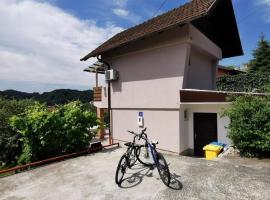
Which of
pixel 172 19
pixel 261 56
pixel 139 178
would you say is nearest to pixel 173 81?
pixel 172 19

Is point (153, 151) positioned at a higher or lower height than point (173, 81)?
lower

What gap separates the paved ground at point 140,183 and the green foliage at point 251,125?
1013 millimetres

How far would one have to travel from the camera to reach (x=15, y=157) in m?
8.99

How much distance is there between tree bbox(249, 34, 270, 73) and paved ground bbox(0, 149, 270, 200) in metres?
22.1

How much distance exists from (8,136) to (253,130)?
9.82 meters

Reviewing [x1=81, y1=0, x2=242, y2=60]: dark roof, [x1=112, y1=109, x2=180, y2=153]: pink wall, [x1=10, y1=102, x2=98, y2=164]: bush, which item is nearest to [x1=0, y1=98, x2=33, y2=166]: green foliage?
[x1=10, y1=102, x2=98, y2=164]: bush

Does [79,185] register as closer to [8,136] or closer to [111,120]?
[8,136]

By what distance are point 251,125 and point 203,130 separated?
3220mm

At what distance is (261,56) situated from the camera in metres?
24.5

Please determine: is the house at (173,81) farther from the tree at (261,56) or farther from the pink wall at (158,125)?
the tree at (261,56)

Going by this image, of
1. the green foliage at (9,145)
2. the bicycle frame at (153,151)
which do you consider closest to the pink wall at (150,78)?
the bicycle frame at (153,151)

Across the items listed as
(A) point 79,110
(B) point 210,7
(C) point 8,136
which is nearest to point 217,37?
(B) point 210,7

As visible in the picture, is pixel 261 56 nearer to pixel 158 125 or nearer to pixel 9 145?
pixel 158 125

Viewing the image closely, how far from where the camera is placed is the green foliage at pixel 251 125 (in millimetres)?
6613
